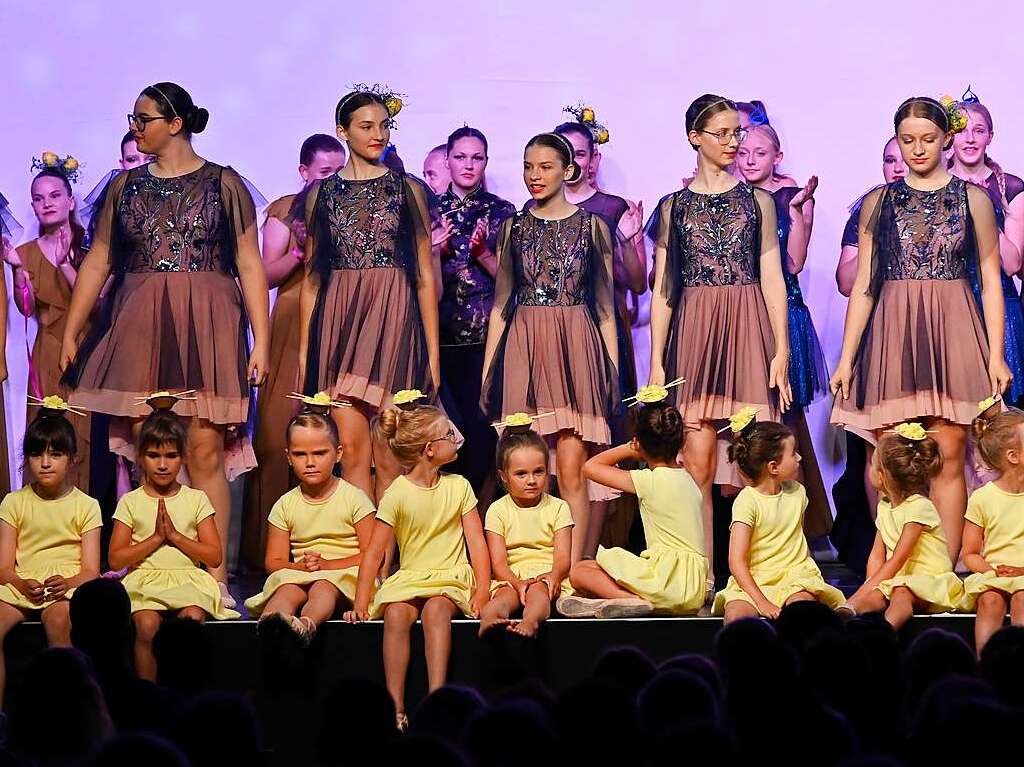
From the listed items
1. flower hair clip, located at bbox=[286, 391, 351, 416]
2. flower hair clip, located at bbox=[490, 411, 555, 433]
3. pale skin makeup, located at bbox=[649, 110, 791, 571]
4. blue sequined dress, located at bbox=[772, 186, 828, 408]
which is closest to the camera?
flower hair clip, located at bbox=[490, 411, 555, 433]

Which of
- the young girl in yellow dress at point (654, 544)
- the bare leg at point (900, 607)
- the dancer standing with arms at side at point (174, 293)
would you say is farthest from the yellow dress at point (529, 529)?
the dancer standing with arms at side at point (174, 293)

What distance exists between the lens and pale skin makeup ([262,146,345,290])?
5348 millimetres

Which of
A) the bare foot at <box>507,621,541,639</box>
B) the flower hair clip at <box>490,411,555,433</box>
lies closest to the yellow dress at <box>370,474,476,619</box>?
the bare foot at <box>507,621,541,639</box>

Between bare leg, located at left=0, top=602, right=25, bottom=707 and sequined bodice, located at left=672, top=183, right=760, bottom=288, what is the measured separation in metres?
2.15

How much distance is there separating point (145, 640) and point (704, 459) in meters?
1.74

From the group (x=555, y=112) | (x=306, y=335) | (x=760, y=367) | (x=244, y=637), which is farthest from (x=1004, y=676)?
(x=555, y=112)

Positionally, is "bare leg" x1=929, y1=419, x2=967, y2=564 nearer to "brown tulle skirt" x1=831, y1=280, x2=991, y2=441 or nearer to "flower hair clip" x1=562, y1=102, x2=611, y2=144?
"brown tulle skirt" x1=831, y1=280, x2=991, y2=441

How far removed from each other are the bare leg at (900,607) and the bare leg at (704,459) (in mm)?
803

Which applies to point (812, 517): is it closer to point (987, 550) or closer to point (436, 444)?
point (987, 550)

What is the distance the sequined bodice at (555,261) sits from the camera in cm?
482

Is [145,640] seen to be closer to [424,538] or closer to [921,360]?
[424,538]

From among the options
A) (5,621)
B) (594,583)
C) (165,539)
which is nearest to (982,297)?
(594,583)

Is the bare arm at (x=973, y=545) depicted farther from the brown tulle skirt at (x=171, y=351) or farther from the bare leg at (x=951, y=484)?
the brown tulle skirt at (x=171, y=351)

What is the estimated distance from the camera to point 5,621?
3893mm
